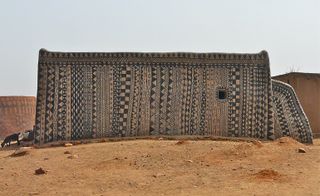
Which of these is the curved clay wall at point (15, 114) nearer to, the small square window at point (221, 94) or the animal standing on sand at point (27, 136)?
the animal standing on sand at point (27, 136)

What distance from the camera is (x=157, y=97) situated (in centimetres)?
1425

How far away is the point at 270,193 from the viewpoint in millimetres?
6766

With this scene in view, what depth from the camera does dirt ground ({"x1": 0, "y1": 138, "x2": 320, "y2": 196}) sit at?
7.32m

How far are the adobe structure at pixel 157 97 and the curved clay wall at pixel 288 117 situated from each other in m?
0.03

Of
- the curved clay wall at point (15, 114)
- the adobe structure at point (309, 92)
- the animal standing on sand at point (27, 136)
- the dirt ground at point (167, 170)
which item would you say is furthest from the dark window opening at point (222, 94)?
the curved clay wall at point (15, 114)

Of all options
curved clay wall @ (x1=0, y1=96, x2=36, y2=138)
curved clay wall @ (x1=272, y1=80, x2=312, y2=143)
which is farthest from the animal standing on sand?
curved clay wall @ (x1=0, y1=96, x2=36, y2=138)

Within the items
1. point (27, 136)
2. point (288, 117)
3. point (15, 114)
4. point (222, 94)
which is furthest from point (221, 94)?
point (15, 114)

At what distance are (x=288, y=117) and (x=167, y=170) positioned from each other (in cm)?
702

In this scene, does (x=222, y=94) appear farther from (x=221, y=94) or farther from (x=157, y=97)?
(x=157, y=97)

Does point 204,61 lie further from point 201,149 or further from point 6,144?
point 6,144

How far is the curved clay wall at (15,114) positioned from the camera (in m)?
33.4

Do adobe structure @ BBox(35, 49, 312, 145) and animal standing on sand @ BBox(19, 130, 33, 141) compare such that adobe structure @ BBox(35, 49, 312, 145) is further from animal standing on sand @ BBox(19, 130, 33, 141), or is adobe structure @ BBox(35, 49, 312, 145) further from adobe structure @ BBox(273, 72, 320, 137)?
adobe structure @ BBox(273, 72, 320, 137)

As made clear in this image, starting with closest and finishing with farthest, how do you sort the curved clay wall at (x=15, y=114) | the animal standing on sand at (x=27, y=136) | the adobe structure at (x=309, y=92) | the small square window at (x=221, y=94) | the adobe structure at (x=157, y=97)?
the adobe structure at (x=157, y=97) < the small square window at (x=221, y=94) < the animal standing on sand at (x=27, y=136) < the adobe structure at (x=309, y=92) < the curved clay wall at (x=15, y=114)

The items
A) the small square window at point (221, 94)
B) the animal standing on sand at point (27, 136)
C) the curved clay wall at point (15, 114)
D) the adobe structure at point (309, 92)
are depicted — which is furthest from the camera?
the curved clay wall at point (15, 114)
